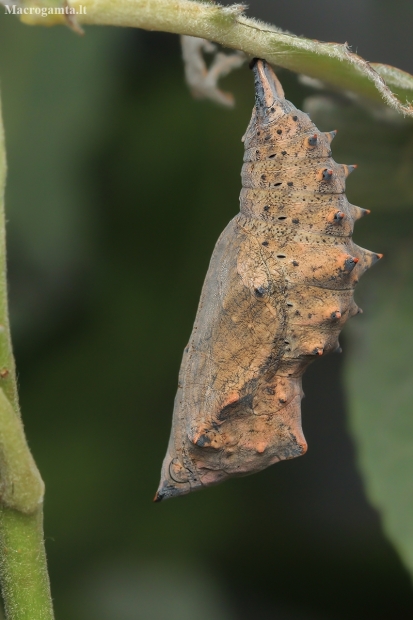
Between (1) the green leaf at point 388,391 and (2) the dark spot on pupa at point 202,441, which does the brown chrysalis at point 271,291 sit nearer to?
(2) the dark spot on pupa at point 202,441

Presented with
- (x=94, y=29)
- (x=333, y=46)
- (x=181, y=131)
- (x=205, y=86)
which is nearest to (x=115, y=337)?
(x=181, y=131)

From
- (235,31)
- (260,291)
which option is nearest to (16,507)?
(260,291)

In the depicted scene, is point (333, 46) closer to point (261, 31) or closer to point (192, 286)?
point (261, 31)

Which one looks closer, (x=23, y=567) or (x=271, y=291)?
(x=23, y=567)

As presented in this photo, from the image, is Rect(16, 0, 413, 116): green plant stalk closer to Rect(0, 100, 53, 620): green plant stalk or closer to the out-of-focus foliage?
Rect(0, 100, 53, 620): green plant stalk

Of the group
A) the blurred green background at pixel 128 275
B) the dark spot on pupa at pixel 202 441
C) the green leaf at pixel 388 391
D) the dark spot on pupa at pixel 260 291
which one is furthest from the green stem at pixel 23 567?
the green leaf at pixel 388 391

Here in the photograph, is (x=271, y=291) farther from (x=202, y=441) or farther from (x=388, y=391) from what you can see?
(x=388, y=391)
